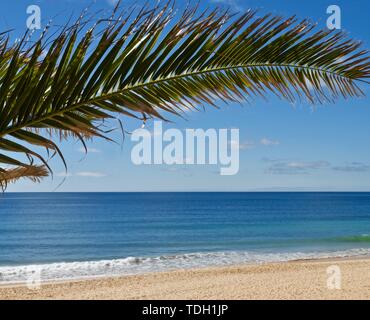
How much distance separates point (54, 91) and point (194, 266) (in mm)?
18276

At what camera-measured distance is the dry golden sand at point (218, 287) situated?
11.8 m

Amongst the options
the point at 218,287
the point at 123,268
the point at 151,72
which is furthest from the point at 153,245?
the point at 151,72

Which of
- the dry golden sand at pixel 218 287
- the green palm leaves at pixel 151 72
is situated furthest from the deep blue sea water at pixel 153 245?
the green palm leaves at pixel 151 72

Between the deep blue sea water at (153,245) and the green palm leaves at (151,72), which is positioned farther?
the deep blue sea water at (153,245)

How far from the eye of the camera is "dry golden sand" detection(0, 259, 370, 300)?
1180 centimetres

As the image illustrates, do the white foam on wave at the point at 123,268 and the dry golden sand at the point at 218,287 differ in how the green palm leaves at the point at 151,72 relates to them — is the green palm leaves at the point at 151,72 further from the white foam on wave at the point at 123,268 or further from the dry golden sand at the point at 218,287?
the white foam on wave at the point at 123,268

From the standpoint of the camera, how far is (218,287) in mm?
13336

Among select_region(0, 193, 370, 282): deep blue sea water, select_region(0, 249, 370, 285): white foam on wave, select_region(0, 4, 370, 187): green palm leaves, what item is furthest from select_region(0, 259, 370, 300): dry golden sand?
select_region(0, 4, 370, 187): green palm leaves

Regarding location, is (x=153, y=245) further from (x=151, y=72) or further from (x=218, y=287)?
(x=151, y=72)

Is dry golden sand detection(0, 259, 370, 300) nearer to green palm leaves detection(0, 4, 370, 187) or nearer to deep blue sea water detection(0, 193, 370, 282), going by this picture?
deep blue sea water detection(0, 193, 370, 282)

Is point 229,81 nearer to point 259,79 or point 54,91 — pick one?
point 259,79

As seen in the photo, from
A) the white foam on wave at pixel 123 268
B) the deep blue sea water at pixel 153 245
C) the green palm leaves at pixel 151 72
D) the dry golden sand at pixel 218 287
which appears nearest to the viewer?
the green palm leaves at pixel 151 72
